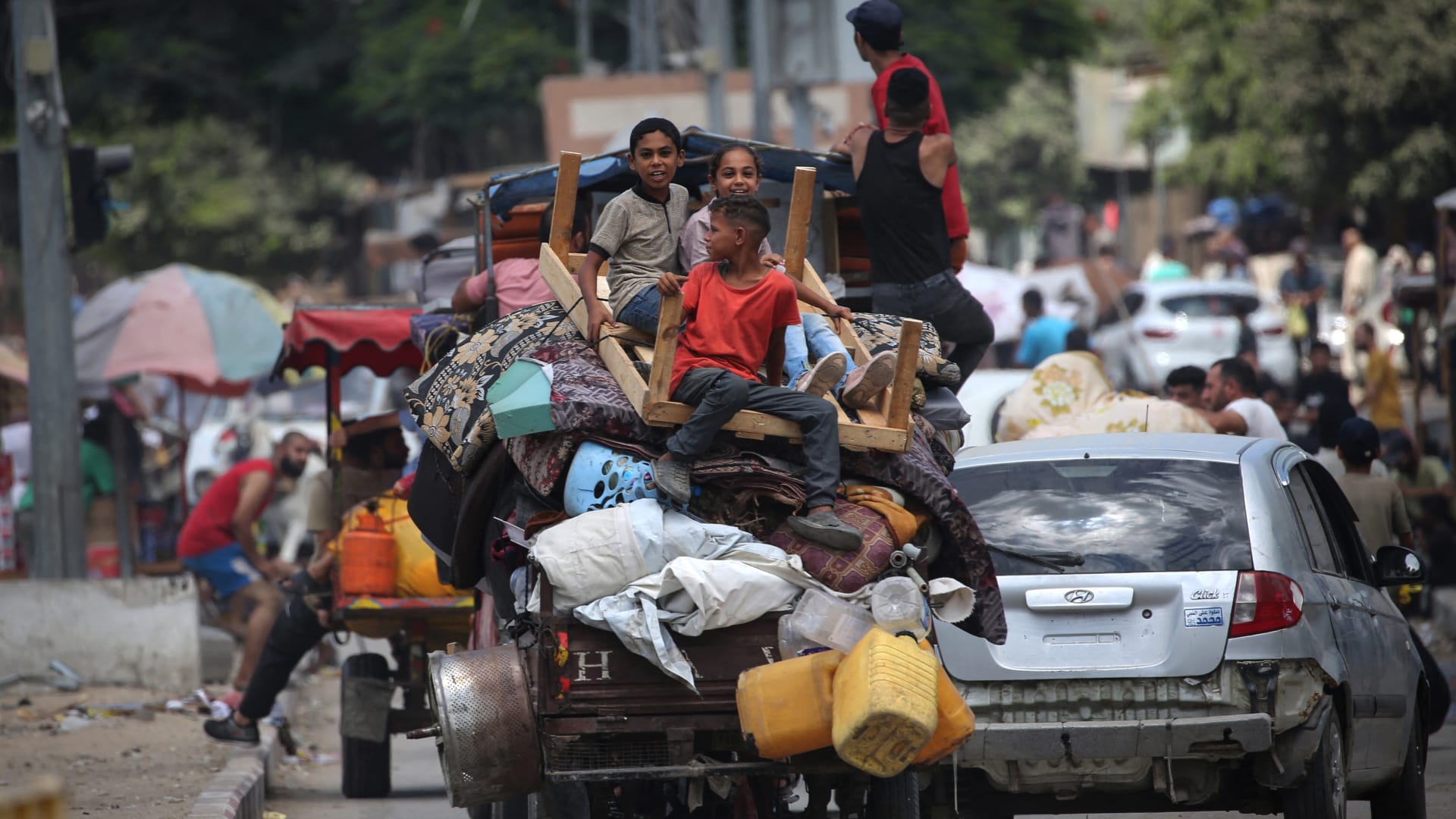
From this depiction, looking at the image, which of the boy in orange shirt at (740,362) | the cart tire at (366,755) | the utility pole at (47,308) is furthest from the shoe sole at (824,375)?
the utility pole at (47,308)

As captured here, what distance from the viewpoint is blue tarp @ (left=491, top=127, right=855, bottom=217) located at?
830cm

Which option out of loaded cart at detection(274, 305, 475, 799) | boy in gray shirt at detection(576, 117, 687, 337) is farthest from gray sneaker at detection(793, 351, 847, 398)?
loaded cart at detection(274, 305, 475, 799)

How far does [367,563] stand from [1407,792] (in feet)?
15.0

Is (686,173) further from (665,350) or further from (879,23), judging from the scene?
(665,350)

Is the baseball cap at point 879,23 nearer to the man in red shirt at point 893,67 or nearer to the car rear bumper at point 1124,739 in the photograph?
the man in red shirt at point 893,67

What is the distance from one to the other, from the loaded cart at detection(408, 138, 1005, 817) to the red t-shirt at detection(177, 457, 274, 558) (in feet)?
25.5

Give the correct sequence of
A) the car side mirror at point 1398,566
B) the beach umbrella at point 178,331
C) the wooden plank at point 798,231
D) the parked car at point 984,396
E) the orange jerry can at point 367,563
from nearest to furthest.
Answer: the wooden plank at point 798,231, the car side mirror at point 1398,566, the orange jerry can at point 367,563, the parked car at point 984,396, the beach umbrella at point 178,331

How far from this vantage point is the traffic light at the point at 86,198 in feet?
44.5

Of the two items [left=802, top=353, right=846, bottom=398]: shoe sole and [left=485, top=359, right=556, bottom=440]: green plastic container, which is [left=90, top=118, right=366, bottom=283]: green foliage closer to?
[left=485, top=359, right=556, bottom=440]: green plastic container

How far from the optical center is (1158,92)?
137 ft

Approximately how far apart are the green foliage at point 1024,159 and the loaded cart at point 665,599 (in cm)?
5136

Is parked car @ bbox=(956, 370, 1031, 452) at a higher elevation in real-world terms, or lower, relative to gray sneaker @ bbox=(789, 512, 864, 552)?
lower

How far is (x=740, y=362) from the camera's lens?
607 cm

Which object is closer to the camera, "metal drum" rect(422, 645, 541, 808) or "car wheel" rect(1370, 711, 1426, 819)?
"metal drum" rect(422, 645, 541, 808)
